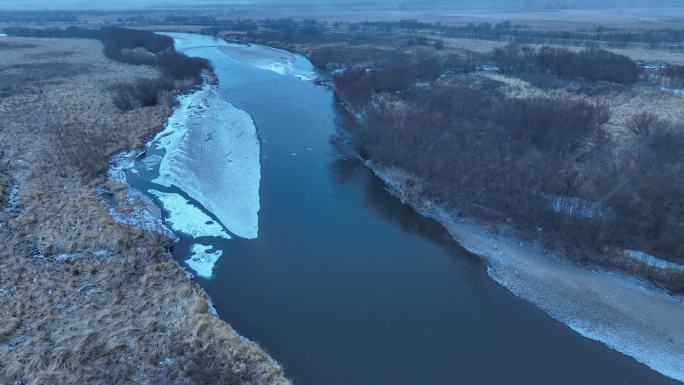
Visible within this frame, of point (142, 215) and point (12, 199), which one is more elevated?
point (12, 199)

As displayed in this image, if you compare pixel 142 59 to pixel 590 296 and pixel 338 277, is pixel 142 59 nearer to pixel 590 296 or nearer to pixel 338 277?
pixel 338 277

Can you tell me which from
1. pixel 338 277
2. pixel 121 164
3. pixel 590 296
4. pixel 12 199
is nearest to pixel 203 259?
pixel 338 277

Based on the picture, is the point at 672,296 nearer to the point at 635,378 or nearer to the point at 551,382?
the point at 635,378

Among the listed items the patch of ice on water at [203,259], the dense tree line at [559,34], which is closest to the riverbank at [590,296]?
the patch of ice on water at [203,259]

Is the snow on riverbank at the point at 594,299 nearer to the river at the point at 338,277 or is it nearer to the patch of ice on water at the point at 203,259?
the river at the point at 338,277

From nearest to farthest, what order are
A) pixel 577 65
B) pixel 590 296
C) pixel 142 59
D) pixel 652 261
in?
pixel 590 296 → pixel 652 261 → pixel 577 65 → pixel 142 59

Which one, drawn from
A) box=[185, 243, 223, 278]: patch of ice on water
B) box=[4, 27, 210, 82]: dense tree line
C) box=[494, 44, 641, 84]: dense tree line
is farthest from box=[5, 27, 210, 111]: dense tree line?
box=[494, 44, 641, 84]: dense tree line

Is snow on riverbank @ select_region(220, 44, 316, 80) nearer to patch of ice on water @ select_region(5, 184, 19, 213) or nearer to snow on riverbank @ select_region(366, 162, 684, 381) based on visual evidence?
patch of ice on water @ select_region(5, 184, 19, 213)

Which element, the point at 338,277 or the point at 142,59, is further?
the point at 142,59
